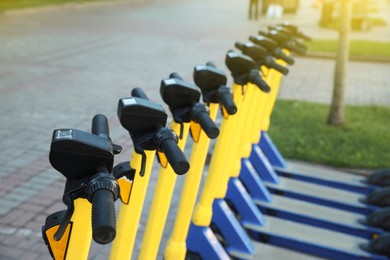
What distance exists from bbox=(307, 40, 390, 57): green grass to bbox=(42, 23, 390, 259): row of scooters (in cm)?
830

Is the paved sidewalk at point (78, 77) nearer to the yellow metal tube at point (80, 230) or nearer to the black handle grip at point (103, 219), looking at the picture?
the yellow metal tube at point (80, 230)

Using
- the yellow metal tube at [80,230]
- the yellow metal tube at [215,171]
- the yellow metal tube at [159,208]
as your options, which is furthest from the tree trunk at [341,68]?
the yellow metal tube at [80,230]

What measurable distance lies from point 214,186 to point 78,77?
6.18 meters

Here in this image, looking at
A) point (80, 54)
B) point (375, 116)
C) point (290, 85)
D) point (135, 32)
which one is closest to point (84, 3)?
point (135, 32)

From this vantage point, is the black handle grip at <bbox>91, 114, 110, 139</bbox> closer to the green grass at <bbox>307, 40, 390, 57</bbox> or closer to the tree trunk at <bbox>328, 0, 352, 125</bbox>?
the tree trunk at <bbox>328, 0, 352, 125</bbox>

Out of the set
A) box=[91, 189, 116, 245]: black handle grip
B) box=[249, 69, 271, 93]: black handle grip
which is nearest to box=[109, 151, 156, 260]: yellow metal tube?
box=[91, 189, 116, 245]: black handle grip

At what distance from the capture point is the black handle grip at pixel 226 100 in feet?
7.05

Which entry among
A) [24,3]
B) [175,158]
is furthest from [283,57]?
[24,3]

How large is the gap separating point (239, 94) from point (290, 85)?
246 inches

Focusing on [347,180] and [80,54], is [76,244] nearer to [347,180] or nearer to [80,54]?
[347,180]

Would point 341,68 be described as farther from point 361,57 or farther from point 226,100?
point 361,57

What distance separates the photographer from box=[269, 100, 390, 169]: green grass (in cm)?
482

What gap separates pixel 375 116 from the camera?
21.1 feet

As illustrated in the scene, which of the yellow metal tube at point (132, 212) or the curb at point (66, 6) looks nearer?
the yellow metal tube at point (132, 212)
